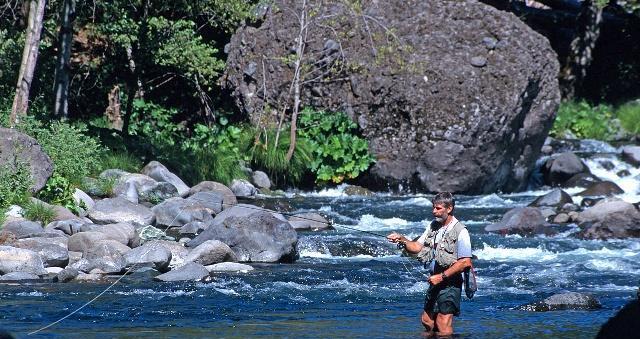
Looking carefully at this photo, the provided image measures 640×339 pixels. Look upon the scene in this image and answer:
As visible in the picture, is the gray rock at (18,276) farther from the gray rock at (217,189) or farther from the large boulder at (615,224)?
the large boulder at (615,224)

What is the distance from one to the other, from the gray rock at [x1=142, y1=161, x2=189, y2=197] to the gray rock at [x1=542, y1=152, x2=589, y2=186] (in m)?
7.71

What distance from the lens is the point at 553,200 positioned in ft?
63.7

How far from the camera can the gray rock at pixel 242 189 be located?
20.0 m

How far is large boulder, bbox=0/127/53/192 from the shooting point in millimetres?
15703

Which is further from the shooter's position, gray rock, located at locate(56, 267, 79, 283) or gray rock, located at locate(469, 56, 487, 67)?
gray rock, located at locate(469, 56, 487, 67)

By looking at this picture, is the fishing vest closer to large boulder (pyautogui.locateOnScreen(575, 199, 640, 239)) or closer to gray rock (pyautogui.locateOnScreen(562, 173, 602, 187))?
large boulder (pyautogui.locateOnScreen(575, 199, 640, 239))

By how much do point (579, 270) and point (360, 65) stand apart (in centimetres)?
879

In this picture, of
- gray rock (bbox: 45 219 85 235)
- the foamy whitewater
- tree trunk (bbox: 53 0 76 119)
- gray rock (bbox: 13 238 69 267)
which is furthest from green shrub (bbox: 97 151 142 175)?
gray rock (bbox: 13 238 69 267)

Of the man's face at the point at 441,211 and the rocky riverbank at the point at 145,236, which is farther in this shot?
the rocky riverbank at the point at 145,236

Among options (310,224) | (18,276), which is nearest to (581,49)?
(310,224)

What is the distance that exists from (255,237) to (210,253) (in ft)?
2.90

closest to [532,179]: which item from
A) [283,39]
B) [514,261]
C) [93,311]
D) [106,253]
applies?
[283,39]

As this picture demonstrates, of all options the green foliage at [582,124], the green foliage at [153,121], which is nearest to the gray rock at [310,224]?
the green foliage at [153,121]

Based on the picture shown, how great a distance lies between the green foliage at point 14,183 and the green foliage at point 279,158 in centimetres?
641
